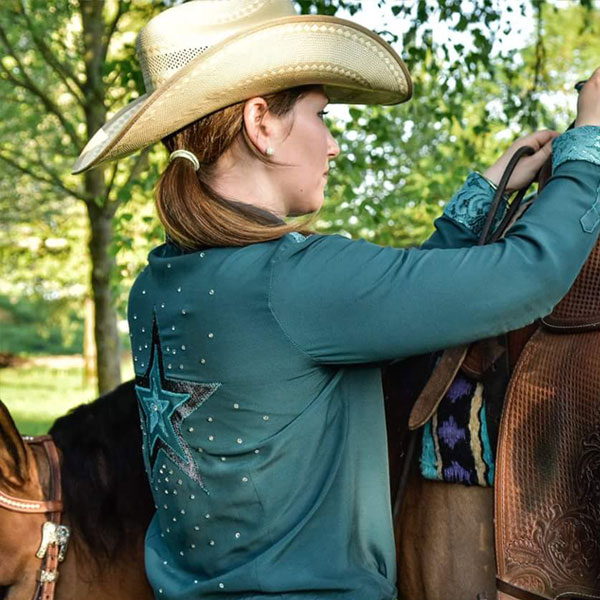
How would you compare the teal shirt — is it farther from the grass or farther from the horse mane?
the grass

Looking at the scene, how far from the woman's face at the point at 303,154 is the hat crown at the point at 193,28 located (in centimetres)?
19

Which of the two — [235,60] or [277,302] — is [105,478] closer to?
[277,302]

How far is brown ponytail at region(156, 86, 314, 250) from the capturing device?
161cm

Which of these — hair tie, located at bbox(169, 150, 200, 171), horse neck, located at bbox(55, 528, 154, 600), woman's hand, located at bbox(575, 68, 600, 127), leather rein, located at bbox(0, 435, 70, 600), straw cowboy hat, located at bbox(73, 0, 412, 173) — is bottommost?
horse neck, located at bbox(55, 528, 154, 600)

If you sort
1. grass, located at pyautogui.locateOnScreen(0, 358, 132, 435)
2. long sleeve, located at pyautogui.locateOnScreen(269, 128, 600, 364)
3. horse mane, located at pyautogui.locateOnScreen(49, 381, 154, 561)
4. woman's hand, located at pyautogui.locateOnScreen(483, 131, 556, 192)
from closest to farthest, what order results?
long sleeve, located at pyautogui.locateOnScreen(269, 128, 600, 364) < woman's hand, located at pyautogui.locateOnScreen(483, 131, 556, 192) < horse mane, located at pyautogui.locateOnScreen(49, 381, 154, 561) < grass, located at pyautogui.locateOnScreen(0, 358, 132, 435)

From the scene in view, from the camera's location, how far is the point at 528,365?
174 centimetres

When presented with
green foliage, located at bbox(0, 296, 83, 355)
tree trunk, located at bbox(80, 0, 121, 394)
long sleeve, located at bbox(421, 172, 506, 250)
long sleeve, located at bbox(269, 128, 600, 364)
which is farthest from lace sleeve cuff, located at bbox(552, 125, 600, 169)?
green foliage, located at bbox(0, 296, 83, 355)

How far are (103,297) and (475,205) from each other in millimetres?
6288

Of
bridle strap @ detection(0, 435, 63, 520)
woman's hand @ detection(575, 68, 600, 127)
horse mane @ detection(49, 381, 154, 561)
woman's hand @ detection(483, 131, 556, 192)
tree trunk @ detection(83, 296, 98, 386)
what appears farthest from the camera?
tree trunk @ detection(83, 296, 98, 386)

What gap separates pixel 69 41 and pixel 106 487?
7862 millimetres

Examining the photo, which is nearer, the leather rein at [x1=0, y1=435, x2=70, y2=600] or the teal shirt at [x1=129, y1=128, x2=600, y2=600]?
the teal shirt at [x1=129, y1=128, x2=600, y2=600]

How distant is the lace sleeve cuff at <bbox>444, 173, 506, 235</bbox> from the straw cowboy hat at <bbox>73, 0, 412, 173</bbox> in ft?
0.97

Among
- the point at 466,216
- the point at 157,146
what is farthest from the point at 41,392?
the point at 466,216

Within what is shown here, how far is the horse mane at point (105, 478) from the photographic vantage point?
2299 millimetres
